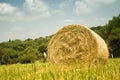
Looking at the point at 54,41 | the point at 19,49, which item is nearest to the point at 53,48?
the point at 54,41

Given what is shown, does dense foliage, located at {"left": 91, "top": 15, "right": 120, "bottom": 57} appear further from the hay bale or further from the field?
the field

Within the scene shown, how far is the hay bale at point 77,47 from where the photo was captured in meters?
9.38

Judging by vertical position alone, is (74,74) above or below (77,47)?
below

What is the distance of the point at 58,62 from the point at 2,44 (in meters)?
76.4

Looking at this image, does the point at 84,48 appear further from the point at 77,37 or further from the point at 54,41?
the point at 54,41

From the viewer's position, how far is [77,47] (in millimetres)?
10164

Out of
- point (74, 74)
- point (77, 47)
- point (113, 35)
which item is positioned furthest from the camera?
point (113, 35)

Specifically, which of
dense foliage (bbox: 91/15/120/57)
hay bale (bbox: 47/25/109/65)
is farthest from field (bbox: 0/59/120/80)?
dense foliage (bbox: 91/15/120/57)

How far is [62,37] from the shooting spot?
35.2 ft

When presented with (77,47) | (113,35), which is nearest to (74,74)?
(77,47)

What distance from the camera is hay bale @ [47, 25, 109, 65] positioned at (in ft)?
30.8

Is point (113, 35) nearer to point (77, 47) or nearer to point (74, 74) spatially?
point (77, 47)

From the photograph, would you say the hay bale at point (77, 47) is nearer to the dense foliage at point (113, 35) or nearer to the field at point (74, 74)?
the field at point (74, 74)

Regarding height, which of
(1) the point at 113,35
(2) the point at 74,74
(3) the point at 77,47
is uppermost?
(1) the point at 113,35
